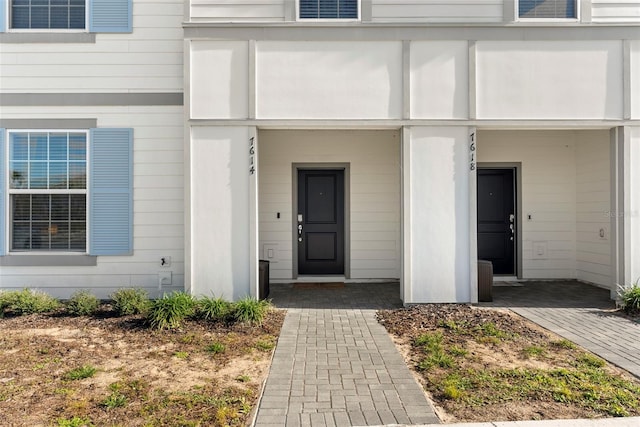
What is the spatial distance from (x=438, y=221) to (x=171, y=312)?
3896 millimetres

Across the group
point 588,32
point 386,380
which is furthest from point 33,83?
point 588,32

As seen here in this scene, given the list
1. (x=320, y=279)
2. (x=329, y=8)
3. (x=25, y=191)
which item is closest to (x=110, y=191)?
(x=25, y=191)

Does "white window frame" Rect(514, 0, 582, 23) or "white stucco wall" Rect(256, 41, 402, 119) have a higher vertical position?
"white window frame" Rect(514, 0, 582, 23)

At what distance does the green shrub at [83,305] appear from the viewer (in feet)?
19.0

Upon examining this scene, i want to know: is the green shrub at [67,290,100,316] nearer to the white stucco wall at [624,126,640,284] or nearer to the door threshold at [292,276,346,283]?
the door threshold at [292,276,346,283]

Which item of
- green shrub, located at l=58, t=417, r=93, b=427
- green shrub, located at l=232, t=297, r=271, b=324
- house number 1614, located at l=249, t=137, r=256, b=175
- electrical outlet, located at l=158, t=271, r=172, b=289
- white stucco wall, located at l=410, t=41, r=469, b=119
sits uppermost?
white stucco wall, located at l=410, t=41, r=469, b=119

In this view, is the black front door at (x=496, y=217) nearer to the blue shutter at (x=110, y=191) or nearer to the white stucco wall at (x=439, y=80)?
the white stucco wall at (x=439, y=80)

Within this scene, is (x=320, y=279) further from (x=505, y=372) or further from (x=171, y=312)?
(x=505, y=372)

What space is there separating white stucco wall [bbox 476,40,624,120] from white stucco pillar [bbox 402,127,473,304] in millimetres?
804

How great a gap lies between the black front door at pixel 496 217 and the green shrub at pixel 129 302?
616cm

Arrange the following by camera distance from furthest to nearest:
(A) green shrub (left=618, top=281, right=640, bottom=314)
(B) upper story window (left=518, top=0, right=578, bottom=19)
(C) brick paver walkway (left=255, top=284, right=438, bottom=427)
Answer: (B) upper story window (left=518, top=0, right=578, bottom=19) → (A) green shrub (left=618, top=281, right=640, bottom=314) → (C) brick paver walkway (left=255, top=284, right=438, bottom=427)

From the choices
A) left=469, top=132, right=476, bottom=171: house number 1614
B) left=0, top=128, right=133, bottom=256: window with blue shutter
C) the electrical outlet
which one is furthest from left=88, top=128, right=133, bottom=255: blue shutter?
left=469, top=132, right=476, bottom=171: house number 1614

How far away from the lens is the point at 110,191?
6.48 meters

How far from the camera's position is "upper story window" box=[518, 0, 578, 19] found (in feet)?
19.9
